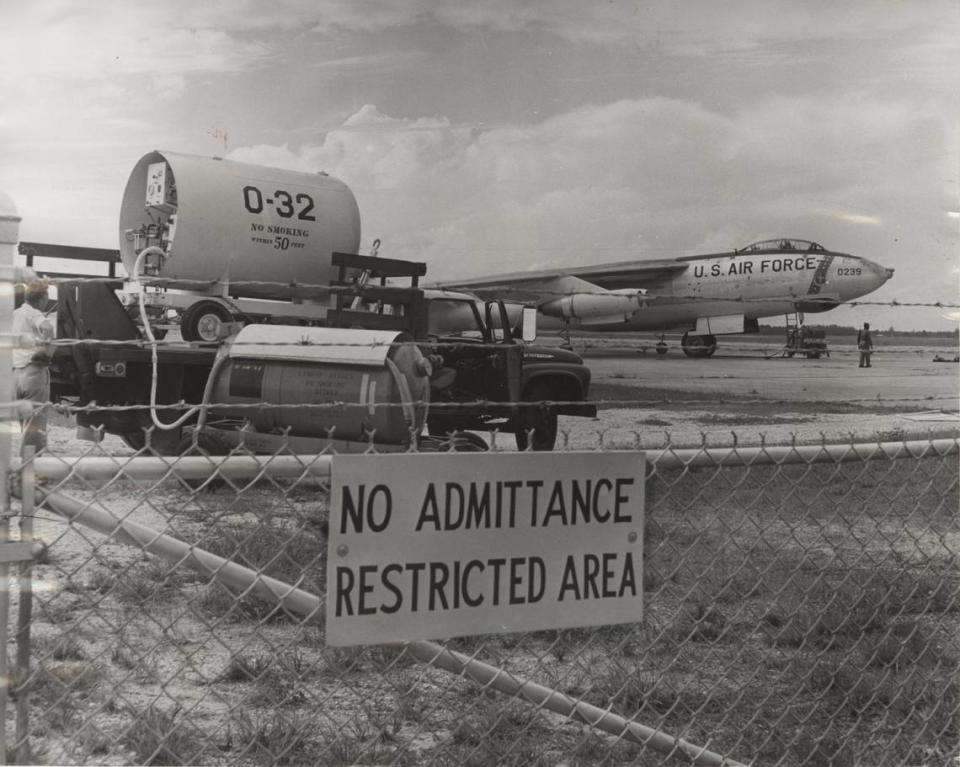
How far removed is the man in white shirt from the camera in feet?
5.92

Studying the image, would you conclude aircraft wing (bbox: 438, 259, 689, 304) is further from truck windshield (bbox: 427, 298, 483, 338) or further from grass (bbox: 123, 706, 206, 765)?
grass (bbox: 123, 706, 206, 765)

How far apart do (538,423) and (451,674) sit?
19.9 ft

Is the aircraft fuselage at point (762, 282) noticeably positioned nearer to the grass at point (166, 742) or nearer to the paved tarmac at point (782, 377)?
the paved tarmac at point (782, 377)

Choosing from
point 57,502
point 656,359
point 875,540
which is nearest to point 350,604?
point 57,502

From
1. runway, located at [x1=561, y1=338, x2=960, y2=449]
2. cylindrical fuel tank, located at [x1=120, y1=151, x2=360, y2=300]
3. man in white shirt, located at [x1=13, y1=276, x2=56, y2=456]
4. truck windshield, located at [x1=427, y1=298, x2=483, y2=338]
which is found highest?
cylindrical fuel tank, located at [x1=120, y1=151, x2=360, y2=300]

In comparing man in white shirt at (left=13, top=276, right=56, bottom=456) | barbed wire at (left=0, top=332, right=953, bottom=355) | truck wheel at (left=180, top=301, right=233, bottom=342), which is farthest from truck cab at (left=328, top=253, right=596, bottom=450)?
man in white shirt at (left=13, top=276, right=56, bottom=456)

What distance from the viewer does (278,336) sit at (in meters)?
8.23

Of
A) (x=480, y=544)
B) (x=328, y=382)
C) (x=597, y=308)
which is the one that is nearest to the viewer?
(x=480, y=544)

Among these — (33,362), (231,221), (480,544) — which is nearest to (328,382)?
(33,362)

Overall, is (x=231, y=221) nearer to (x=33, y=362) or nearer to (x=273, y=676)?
(x=33, y=362)

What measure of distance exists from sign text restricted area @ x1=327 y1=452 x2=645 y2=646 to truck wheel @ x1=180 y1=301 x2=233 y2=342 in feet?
28.3

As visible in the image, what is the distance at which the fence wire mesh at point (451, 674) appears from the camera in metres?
2.54

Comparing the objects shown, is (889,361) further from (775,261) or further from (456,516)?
(456,516)

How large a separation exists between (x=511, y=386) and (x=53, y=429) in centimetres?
495
